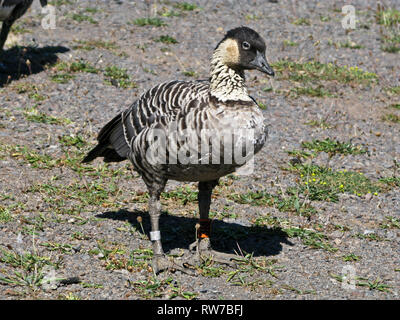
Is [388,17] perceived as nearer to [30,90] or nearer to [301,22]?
[301,22]

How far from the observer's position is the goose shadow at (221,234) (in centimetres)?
714

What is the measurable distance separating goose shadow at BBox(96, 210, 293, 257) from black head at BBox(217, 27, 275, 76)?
214 centimetres

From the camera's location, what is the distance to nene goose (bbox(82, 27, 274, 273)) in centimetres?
575

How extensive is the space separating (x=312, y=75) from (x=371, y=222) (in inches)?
213

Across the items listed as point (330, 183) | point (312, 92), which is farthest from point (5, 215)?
point (312, 92)

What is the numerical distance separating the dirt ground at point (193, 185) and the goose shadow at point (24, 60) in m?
0.04

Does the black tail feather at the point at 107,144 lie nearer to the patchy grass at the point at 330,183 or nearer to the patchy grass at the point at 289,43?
the patchy grass at the point at 330,183

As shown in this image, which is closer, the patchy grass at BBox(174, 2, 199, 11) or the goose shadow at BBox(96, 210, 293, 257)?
the goose shadow at BBox(96, 210, 293, 257)

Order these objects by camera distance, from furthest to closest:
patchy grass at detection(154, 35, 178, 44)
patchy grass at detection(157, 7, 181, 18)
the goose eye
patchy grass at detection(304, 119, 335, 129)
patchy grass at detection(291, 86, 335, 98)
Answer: patchy grass at detection(157, 7, 181, 18)
patchy grass at detection(154, 35, 178, 44)
patchy grass at detection(291, 86, 335, 98)
patchy grass at detection(304, 119, 335, 129)
the goose eye

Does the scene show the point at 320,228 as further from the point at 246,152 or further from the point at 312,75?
the point at 312,75

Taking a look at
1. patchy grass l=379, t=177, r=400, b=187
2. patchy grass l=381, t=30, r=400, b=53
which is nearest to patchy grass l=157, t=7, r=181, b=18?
patchy grass l=381, t=30, r=400, b=53

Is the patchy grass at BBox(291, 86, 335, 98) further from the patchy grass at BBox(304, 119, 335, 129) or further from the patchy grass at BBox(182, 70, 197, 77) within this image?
the patchy grass at BBox(182, 70, 197, 77)

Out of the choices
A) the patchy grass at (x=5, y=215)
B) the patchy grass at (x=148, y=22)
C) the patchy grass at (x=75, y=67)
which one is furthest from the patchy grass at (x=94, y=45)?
the patchy grass at (x=5, y=215)
